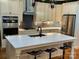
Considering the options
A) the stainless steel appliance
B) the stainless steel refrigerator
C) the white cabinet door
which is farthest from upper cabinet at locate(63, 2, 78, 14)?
the stainless steel appliance

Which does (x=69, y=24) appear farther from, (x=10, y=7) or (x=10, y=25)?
(x=10, y=7)

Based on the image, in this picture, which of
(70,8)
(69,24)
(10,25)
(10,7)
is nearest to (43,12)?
(70,8)

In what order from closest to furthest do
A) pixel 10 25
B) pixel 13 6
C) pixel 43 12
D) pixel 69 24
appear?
pixel 10 25
pixel 69 24
pixel 13 6
pixel 43 12

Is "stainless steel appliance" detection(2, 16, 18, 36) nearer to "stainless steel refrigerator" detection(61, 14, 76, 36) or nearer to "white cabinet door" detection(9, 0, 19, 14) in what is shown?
"white cabinet door" detection(9, 0, 19, 14)

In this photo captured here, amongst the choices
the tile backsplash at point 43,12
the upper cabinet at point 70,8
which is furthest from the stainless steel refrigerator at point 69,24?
the tile backsplash at point 43,12

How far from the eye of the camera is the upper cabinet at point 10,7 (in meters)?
5.04

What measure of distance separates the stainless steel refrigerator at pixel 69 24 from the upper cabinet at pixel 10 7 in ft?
7.25

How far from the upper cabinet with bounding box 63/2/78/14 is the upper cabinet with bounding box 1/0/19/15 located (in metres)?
2.21

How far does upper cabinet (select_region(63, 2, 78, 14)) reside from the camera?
4904mm

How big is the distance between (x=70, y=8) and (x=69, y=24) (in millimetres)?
714

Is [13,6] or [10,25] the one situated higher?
[13,6]

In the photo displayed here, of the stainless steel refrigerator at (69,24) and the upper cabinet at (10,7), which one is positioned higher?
the upper cabinet at (10,7)

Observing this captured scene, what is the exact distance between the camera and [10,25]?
15.8ft

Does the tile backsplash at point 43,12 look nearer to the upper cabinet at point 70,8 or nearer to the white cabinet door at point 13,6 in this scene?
the upper cabinet at point 70,8
